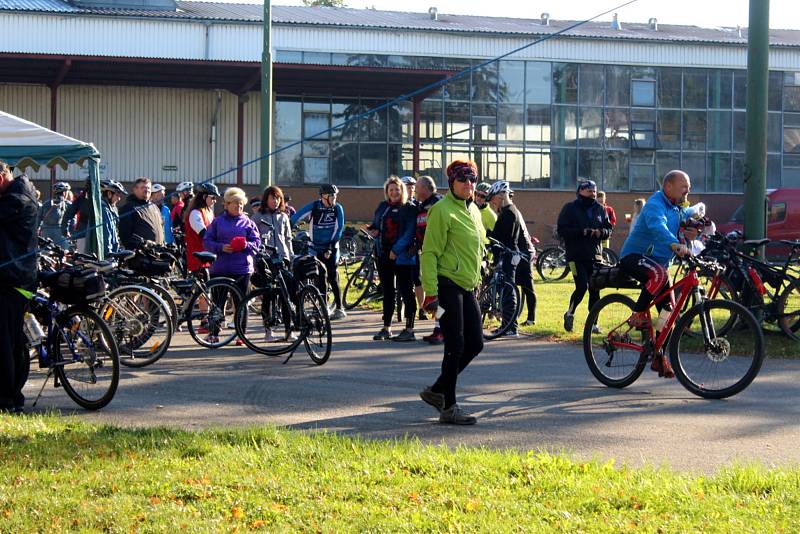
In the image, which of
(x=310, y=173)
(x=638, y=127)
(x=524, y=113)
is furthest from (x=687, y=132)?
(x=310, y=173)

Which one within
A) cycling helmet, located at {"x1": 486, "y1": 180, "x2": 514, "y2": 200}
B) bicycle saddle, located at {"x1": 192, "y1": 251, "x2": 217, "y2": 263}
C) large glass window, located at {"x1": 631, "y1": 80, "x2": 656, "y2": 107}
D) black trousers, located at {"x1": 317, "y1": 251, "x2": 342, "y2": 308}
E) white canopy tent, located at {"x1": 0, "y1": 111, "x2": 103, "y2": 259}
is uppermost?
large glass window, located at {"x1": 631, "y1": 80, "x2": 656, "y2": 107}

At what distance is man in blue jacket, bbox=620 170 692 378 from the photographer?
9609mm

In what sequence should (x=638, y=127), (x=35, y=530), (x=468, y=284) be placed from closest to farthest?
(x=35, y=530) → (x=468, y=284) → (x=638, y=127)

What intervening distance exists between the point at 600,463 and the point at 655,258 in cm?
348

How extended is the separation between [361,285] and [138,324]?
7.06 m

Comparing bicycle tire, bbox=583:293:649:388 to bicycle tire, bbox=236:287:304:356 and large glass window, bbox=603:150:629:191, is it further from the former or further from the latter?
large glass window, bbox=603:150:629:191

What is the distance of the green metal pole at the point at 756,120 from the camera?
525 inches

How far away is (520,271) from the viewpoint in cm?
1482

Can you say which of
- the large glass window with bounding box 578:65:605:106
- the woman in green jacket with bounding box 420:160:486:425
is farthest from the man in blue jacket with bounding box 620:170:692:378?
the large glass window with bounding box 578:65:605:106

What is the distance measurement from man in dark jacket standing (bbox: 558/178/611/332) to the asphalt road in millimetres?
2219

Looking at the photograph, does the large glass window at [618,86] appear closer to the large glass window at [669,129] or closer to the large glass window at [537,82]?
the large glass window at [669,129]

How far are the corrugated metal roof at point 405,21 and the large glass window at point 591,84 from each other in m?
1.28

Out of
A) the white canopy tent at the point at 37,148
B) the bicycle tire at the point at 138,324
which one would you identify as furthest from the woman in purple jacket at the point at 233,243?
the white canopy tent at the point at 37,148

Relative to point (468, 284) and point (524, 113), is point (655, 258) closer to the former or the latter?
point (468, 284)
